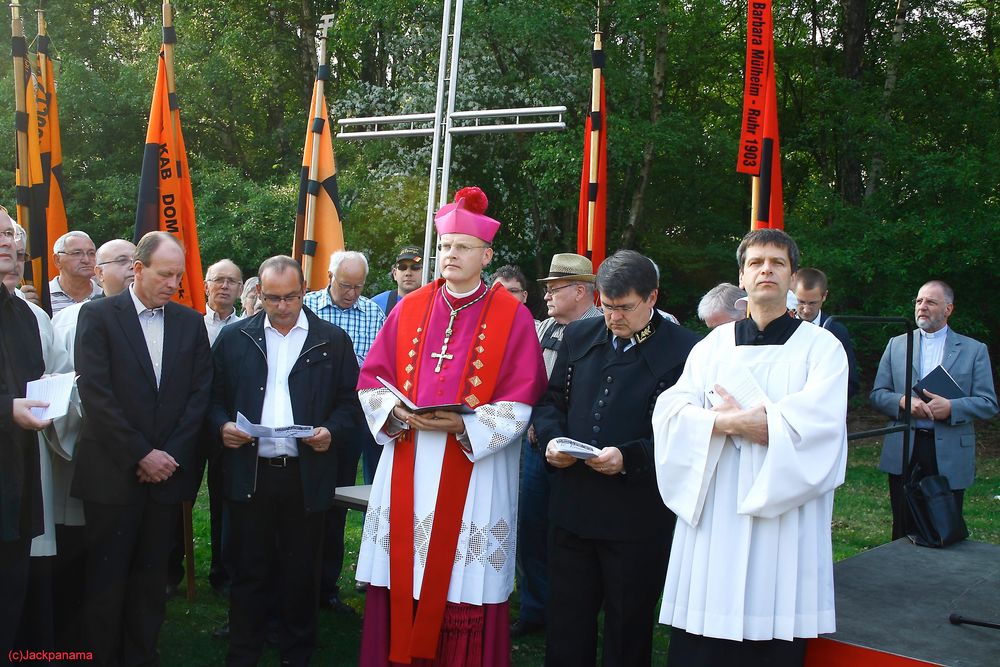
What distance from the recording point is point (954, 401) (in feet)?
19.8

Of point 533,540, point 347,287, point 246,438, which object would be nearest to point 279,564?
point 246,438

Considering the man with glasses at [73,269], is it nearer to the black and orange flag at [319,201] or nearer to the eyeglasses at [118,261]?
the eyeglasses at [118,261]

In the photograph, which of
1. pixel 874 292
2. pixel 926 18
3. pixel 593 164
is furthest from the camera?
pixel 926 18

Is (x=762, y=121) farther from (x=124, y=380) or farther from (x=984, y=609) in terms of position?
(x=124, y=380)

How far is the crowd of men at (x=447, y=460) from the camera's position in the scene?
11.1 feet

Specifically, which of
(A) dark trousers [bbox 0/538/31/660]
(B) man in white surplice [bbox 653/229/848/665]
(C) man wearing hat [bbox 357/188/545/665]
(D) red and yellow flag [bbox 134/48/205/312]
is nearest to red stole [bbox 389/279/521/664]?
(C) man wearing hat [bbox 357/188/545/665]

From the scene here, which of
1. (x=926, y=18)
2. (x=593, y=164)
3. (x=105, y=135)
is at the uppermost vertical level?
(x=926, y=18)

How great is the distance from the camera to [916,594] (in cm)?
441

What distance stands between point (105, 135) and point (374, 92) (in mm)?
6199

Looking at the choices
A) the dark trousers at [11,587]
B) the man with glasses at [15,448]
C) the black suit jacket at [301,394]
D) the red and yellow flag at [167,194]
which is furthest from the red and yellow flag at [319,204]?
the dark trousers at [11,587]

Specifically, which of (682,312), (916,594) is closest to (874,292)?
(682,312)

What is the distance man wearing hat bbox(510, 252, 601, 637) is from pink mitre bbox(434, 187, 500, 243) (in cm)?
108

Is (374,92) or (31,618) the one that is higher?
(374,92)

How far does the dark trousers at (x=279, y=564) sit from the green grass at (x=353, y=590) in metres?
0.39
